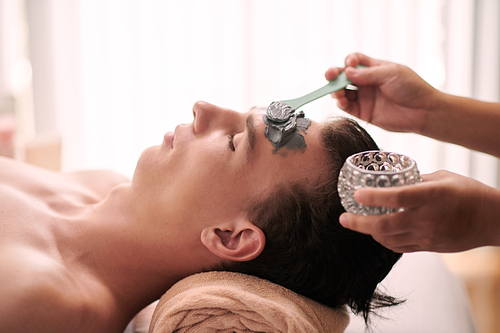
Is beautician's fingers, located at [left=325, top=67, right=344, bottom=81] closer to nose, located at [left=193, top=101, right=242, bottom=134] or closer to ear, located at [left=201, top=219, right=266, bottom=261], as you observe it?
nose, located at [left=193, top=101, right=242, bottom=134]

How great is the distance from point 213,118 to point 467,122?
78cm

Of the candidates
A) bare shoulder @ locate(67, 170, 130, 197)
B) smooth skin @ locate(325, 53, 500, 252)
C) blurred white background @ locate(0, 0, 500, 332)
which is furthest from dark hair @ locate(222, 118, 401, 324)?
blurred white background @ locate(0, 0, 500, 332)

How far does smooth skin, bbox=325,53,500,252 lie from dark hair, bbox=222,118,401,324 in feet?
0.79

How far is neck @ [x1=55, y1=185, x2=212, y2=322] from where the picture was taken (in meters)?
1.24

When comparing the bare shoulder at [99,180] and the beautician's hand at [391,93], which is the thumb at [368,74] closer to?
the beautician's hand at [391,93]

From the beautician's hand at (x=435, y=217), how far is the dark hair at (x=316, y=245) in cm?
24

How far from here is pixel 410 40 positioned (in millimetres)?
3383

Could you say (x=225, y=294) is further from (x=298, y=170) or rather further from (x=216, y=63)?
(x=216, y=63)

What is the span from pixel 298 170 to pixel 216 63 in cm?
268

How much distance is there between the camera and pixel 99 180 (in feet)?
Result: 6.15

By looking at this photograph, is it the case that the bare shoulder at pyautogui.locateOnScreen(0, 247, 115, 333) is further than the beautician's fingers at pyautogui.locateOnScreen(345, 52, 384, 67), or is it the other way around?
the beautician's fingers at pyautogui.locateOnScreen(345, 52, 384, 67)

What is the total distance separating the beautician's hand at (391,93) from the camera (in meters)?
1.29

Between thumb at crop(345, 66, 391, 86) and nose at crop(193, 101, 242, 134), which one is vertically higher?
thumb at crop(345, 66, 391, 86)

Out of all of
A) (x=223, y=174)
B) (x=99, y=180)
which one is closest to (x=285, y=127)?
(x=223, y=174)
